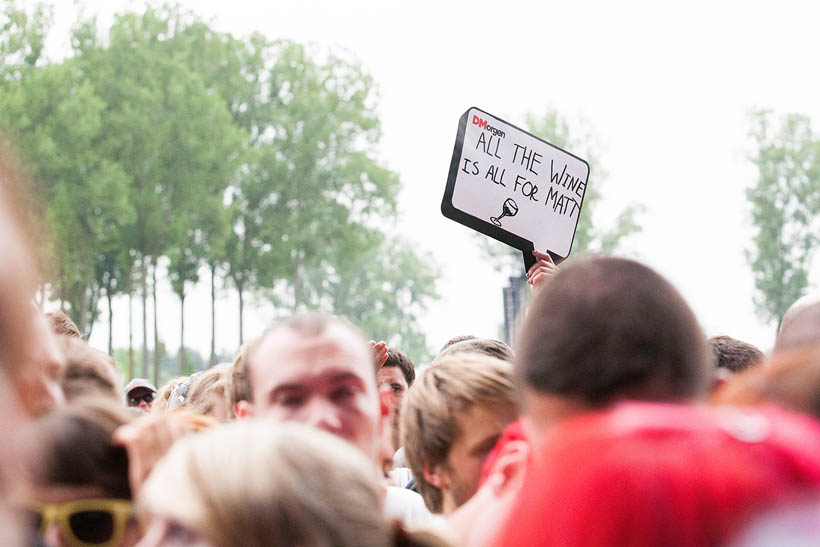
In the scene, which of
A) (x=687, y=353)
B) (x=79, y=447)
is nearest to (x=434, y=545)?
(x=687, y=353)

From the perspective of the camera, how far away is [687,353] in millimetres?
1562

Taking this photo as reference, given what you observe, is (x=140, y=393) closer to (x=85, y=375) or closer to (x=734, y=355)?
(x=734, y=355)

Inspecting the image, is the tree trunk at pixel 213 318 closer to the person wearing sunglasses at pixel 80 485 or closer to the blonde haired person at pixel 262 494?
the person wearing sunglasses at pixel 80 485

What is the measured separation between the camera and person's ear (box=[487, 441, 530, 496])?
1875 mm

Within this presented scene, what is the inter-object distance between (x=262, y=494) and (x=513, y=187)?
291cm

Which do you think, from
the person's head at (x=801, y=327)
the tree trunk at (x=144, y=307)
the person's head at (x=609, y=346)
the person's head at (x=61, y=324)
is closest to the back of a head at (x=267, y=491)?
the person's head at (x=609, y=346)

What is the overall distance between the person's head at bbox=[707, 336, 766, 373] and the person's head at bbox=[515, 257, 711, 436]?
1.97 m

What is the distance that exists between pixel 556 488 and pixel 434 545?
33 centimetres

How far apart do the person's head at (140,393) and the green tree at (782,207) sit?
110 feet

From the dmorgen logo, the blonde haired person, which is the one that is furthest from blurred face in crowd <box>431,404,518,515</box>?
the dmorgen logo

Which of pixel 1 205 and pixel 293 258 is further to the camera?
pixel 293 258

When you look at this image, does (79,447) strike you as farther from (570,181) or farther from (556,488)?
(570,181)

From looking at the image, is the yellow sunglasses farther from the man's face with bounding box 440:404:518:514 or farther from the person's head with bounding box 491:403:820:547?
the man's face with bounding box 440:404:518:514

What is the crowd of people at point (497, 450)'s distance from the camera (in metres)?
1.27
